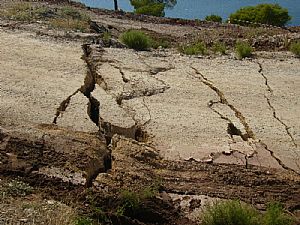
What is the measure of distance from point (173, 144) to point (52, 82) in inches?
89.6

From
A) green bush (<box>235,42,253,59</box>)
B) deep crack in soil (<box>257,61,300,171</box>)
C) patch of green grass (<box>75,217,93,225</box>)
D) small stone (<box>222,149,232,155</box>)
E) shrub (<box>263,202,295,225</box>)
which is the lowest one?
patch of green grass (<box>75,217,93,225</box>)

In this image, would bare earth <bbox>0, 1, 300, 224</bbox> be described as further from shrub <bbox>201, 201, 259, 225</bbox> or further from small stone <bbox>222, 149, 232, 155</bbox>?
shrub <bbox>201, 201, 259, 225</bbox>

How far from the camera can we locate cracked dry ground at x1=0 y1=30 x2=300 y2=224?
6.17 m

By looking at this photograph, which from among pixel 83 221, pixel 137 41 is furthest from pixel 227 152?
pixel 137 41

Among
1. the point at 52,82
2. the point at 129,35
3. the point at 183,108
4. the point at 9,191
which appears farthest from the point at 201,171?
the point at 129,35

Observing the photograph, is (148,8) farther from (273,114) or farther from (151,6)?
(273,114)

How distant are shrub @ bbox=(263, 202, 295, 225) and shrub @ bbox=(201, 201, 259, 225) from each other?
0.35 ft

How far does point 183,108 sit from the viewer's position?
7840 millimetres

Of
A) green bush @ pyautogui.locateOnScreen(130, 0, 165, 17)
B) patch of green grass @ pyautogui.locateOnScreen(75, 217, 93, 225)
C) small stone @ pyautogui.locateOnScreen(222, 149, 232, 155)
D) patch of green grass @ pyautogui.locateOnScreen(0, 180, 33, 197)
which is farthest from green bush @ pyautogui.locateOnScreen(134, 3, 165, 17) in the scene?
patch of green grass @ pyautogui.locateOnScreen(75, 217, 93, 225)

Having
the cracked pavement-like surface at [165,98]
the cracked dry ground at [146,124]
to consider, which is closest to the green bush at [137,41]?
the cracked pavement-like surface at [165,98]

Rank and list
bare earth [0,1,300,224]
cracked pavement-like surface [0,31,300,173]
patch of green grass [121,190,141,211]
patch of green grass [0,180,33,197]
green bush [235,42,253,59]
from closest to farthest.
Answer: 1. patch of green grass [0,180,33,197]
2. patch of green grass [121,190,141,211]
3. bare earth [0,1,300,224]
4. cracked pavement-like surface [0,31,300,173]
5. green bush [235,42,253,59]

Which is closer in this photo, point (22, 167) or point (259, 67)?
point (22, 167)

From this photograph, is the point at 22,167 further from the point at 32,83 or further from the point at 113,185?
the point at 32,83

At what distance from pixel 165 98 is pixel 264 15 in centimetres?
1786
